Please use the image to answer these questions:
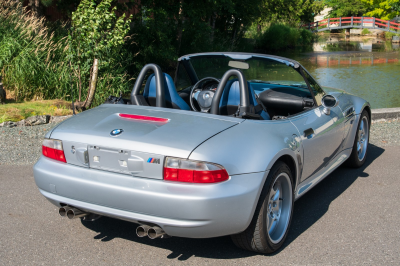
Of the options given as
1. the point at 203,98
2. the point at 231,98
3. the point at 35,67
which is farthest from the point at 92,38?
the point at 231,98

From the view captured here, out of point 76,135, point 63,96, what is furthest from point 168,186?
point 63,96

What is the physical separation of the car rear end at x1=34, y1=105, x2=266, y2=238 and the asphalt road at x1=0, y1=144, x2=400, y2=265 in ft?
1.40

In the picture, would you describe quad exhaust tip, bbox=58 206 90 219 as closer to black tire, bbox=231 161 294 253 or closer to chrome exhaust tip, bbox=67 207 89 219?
chrome exhaust tip, bbox=67 207 89 219

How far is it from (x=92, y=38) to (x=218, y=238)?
680cm

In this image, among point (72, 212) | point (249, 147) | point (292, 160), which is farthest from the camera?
point (292, 160)

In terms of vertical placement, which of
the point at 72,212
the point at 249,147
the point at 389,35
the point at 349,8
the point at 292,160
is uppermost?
the point at 349,8

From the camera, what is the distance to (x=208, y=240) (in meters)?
3.60

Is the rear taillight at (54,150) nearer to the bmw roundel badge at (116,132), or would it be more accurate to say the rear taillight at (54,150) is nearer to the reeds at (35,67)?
the bmw roundel badge at (116,132)

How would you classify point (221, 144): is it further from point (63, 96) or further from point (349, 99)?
point (63, 96)

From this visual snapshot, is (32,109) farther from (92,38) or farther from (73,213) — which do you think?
(73,213)

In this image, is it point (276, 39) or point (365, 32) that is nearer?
point (276, 39)

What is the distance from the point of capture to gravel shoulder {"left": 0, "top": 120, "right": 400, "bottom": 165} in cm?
602

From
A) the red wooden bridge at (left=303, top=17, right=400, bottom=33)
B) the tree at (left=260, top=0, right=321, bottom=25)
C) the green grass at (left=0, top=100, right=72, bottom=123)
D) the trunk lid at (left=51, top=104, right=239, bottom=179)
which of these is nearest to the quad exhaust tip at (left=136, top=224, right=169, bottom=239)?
the trunk lid at (left=51, top=104, right=239, bottom=179)

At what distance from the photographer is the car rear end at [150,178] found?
9.29 feet
